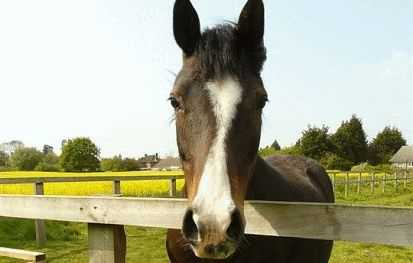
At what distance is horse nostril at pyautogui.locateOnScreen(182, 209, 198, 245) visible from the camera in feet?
5.60

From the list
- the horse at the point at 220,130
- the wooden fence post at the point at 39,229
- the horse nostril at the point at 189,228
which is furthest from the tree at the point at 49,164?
the horse nostril at the point at 189,228

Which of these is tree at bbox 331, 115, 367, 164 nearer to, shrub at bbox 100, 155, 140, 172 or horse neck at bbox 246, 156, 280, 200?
shrub at bbox 100, 155, 140, 172

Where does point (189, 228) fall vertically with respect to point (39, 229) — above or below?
above

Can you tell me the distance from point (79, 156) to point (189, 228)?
5947cm

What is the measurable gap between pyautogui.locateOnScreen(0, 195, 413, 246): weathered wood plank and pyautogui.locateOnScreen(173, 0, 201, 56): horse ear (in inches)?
37.4

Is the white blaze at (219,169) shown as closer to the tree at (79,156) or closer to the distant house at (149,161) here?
the tree at (79,156)

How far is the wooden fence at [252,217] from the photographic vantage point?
187cm

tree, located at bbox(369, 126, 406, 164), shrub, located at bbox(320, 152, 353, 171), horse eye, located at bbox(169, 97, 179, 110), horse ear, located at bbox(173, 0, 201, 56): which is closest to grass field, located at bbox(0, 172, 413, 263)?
horse eye, located at bbox(169, 97, 179, 110)

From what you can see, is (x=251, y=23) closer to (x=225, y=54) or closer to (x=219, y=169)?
(x=225, y=54)

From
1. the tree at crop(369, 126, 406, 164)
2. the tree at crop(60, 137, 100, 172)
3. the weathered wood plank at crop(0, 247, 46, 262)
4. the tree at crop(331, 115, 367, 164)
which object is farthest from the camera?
the tree at crop(369, 126, 406, 164)

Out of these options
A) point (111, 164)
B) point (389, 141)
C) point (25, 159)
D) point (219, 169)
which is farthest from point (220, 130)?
point (389, 141)

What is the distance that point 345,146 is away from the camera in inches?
2474

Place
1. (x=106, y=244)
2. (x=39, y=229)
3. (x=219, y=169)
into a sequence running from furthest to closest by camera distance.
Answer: (x=39, y=229) → (x=106, y=244) → (x=219, y=169)

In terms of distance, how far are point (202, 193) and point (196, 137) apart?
404 millimetres
